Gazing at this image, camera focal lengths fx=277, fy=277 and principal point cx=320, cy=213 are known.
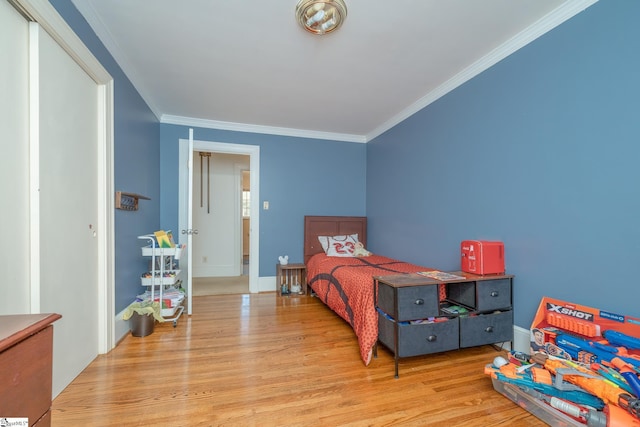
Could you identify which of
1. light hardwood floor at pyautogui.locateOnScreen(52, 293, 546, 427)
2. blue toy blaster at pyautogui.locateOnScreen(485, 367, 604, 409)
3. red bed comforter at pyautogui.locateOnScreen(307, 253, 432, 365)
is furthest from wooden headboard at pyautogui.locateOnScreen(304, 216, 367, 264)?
blue toy blaster at pyautogui.locateOnScreen(485, 367, 604, 409)

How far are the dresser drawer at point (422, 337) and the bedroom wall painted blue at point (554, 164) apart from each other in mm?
604

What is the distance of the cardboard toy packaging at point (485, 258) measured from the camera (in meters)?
2.18

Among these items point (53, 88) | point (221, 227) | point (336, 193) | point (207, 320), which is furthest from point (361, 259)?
point (53, 88)

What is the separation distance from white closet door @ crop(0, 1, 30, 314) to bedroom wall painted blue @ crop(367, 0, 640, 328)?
3133mm

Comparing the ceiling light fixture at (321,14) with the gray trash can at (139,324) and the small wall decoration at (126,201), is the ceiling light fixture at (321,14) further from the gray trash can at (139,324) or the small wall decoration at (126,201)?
the gray trash can at (139,324)

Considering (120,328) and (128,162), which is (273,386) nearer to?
(120,328)

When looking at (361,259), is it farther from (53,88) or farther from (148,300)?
(53,88)

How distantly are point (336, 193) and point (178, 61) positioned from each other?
2737 mm

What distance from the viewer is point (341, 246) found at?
404cm

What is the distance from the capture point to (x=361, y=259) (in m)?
3.65

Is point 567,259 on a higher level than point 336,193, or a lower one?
lower

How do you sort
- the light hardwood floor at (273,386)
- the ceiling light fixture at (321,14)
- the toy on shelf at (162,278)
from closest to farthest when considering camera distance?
the light hardwood floor at (273,386)
the ceiling light fixture at (321,14)
the toy on shelf at (162,278)

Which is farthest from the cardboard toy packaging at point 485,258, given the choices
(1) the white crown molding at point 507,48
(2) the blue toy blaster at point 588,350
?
(1) the white crown molding at point 507,48

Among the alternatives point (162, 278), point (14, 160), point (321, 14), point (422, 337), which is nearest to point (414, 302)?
point (422, 337)
